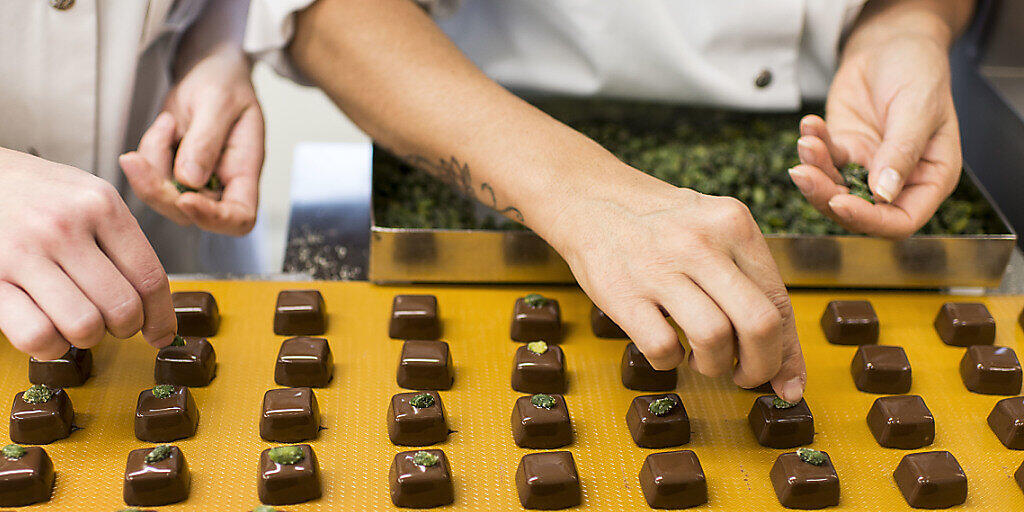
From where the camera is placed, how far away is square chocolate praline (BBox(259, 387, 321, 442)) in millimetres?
1089

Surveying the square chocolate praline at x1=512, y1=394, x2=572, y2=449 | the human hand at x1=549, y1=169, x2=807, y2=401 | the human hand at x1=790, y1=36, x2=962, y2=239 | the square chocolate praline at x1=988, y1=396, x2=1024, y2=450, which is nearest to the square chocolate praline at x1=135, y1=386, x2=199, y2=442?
the square chocolate praline at x1=512, y1=394, x2=572, y2=449

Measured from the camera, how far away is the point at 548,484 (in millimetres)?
1018

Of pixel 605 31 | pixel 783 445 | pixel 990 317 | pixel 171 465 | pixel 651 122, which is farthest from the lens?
pixel 651 122

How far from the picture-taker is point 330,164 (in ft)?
5.99

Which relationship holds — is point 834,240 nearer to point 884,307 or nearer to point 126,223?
point 884,307

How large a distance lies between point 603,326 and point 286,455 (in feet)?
1.64

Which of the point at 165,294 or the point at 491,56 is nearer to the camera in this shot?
the point at 165,294

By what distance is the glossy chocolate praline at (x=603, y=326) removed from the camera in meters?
1.30

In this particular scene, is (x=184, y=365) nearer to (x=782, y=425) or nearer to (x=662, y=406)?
(x=662, y=406)

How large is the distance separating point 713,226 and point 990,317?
537mm

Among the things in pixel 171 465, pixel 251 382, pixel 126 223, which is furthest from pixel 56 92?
pixel 171 465

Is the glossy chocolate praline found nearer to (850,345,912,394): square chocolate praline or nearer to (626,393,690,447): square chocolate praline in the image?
(626,393,690,447): square chocolate praline

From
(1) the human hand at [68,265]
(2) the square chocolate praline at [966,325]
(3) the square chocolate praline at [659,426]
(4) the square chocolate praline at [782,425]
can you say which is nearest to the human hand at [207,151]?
(1) the human hand at [68,265]

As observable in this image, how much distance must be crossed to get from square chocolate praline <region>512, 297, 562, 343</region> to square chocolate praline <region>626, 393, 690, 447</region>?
0.19 meters
